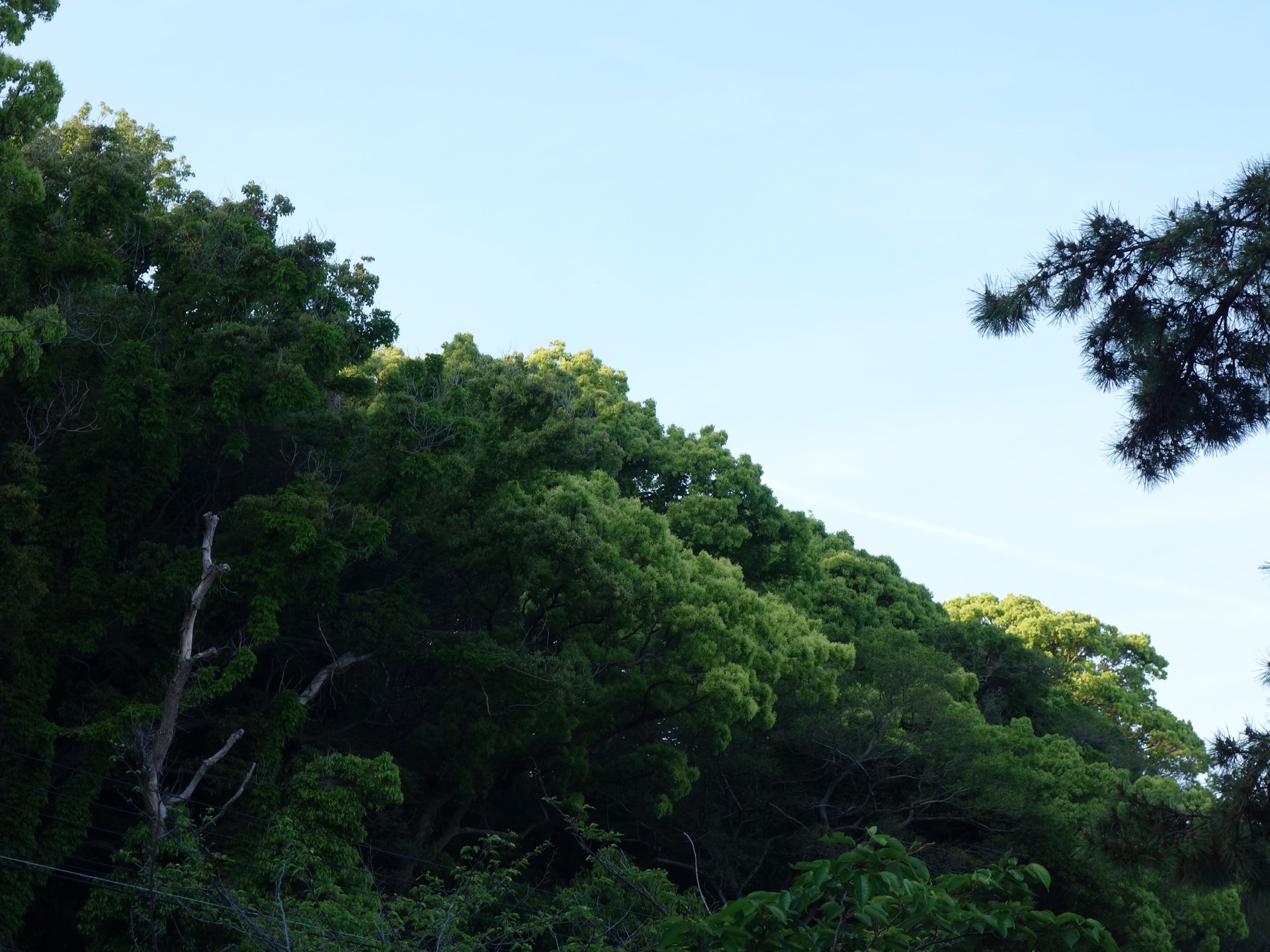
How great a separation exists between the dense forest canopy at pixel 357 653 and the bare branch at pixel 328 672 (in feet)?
0.40

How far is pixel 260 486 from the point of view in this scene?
18.4 metres

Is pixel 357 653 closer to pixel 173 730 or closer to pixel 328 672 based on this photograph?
pixel 328 672

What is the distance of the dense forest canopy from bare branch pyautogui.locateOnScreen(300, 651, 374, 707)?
12cm

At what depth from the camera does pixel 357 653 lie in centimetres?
1698

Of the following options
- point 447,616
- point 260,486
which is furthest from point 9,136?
point 447,616

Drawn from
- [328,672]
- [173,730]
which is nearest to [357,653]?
[328,672]

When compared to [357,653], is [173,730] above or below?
below

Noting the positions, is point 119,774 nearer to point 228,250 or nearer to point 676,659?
point 228,250

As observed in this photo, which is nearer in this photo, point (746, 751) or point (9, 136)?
point (9, 136)

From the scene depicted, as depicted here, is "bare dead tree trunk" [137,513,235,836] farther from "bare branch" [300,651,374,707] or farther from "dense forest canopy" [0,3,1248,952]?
"bare branch" [300,651,374,707]

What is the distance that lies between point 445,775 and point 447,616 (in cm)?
263

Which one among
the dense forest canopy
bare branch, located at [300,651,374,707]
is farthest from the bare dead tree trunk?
bare branch, located at [300,651,374,707]

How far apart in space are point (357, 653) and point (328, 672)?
0.67m

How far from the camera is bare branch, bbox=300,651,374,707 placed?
15984mm
